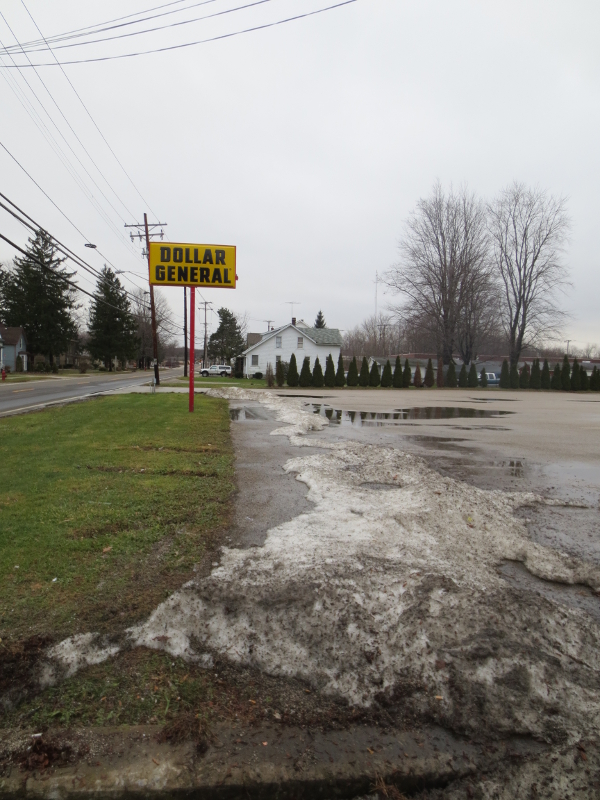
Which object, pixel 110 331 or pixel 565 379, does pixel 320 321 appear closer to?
pixel 110 331

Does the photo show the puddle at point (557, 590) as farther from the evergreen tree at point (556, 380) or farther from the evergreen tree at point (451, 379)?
the evergreen tree at point (556, 380)

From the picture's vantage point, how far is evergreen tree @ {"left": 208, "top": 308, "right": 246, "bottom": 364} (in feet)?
278

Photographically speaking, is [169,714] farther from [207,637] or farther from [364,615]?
[364,615]

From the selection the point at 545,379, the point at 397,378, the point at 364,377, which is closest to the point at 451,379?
the point at 397,378

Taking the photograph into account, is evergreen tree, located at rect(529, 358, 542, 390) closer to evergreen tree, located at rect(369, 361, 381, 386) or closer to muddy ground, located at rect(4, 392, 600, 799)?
evergreen tree, located at rect(369, 361, 381, 386)

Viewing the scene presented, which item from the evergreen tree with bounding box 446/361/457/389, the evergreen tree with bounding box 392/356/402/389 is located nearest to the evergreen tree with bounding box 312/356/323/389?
the evergreen tree with bounding box 392/356/402/389

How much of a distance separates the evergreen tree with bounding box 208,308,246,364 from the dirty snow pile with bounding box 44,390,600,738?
80627 millimetres

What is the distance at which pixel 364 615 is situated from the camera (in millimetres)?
2764

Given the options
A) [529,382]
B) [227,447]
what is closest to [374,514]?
[227,447]

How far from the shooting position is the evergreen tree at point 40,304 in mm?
56438

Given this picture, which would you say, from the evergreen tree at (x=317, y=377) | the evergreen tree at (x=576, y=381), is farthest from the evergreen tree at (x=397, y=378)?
the evergreen tree at (x=576, y=381)

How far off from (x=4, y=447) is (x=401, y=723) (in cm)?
812

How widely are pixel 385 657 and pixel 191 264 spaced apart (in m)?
11.5

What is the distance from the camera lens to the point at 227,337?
282ft
